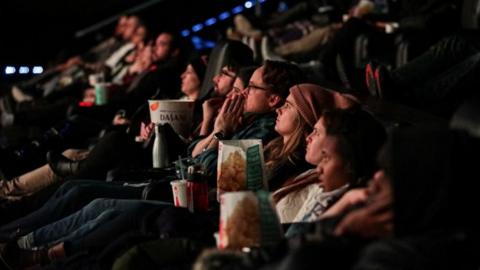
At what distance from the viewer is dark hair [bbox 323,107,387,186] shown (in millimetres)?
3156

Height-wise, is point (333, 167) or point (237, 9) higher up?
point (333, 167)

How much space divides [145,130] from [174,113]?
0.42 metres

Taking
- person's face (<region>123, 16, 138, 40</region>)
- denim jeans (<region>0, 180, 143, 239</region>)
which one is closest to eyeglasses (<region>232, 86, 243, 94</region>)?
denim jeans (<region>0, 180, 143, 239</region>)

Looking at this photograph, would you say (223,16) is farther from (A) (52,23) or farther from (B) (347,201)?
(B) (347,201)

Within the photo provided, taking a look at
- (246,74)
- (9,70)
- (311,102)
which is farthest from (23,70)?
(311,102)

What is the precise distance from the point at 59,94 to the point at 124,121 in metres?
2.14

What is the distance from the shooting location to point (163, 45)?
A: 716 cm

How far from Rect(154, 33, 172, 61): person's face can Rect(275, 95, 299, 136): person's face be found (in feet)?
10.3

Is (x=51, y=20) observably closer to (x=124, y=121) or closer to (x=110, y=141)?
(x=124, y=121)

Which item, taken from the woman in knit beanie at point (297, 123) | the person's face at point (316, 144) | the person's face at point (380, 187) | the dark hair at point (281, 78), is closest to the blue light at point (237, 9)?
the dark hair at point (281, 78)

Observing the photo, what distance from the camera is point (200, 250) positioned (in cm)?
333

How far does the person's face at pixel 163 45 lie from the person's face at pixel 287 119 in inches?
124

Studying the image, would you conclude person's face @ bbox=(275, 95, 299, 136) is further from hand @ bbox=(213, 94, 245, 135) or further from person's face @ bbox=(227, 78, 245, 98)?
person's face @ bbox=(227, 78, 245, 98)

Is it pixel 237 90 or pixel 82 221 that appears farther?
pixel 237 90
